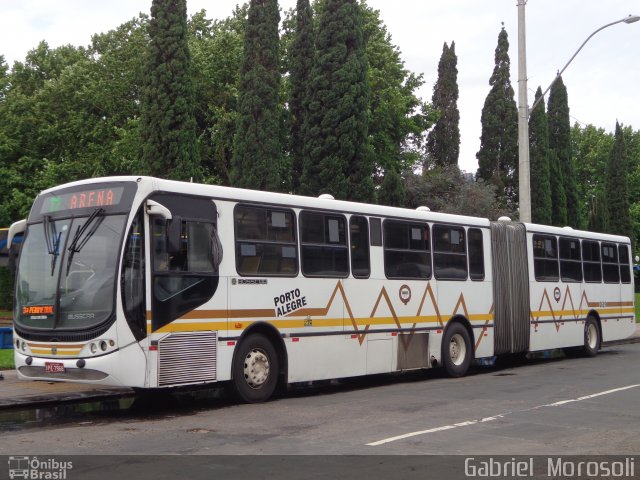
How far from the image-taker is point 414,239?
16234 mm

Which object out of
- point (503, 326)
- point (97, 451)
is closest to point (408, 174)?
point (503, 326)

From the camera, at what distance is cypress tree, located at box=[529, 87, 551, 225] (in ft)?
178

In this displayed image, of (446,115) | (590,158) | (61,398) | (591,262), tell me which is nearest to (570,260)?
(591,262)

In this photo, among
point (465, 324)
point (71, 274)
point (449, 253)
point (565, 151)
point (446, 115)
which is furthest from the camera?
point (565, 151)

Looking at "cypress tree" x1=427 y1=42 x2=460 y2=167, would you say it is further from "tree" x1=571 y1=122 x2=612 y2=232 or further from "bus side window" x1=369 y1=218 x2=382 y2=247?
"bus side window" x1=369 y1=218 x2=382 y2=247

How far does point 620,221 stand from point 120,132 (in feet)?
152

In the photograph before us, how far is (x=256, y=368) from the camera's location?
1265cm

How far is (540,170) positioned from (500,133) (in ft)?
12.3

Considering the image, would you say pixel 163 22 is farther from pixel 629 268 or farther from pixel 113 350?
pixel 113 350

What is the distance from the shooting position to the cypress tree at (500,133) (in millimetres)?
55938

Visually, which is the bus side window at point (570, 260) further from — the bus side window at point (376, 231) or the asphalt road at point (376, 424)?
the bus side window at point (376, 231)

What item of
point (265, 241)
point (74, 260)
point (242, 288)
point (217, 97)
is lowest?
point (242, 288)

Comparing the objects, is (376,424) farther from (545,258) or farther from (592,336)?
(592,336)

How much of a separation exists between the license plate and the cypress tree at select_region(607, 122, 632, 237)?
65.4 metres
